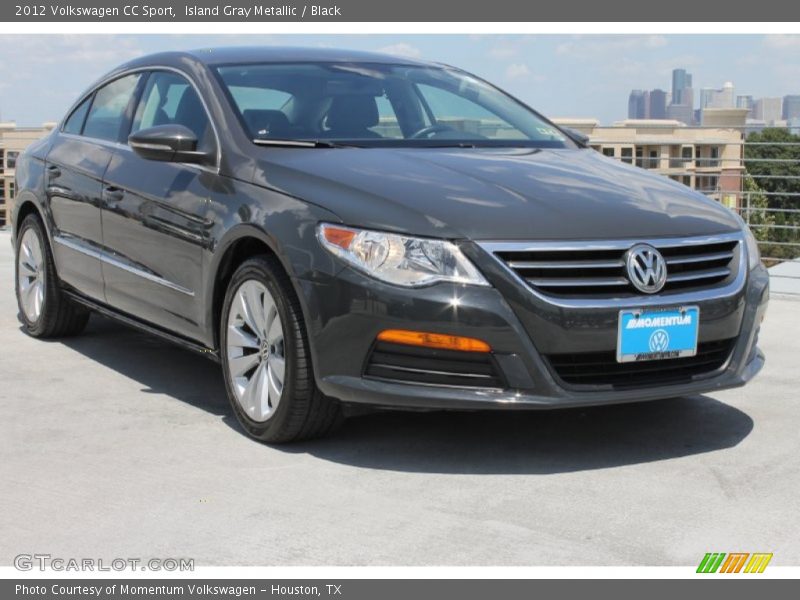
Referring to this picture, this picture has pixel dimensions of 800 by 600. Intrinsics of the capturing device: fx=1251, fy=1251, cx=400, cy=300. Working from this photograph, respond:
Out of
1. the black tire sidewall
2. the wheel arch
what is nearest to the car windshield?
the wheel arch

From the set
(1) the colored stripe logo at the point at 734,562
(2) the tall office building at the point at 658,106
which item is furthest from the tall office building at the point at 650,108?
(1) the colored stripe logo at the point at 734,562

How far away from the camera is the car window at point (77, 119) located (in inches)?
276

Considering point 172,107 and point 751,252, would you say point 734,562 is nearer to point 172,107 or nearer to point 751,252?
point 751,252

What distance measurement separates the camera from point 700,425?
5.32 meters

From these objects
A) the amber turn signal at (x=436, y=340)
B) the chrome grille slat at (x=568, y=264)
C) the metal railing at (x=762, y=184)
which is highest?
the chrome grille slat at (x=568, y=264)

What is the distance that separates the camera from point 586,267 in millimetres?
4461

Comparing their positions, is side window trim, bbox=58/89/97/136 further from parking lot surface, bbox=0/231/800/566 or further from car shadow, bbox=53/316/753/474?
car shadow, bbox=53/316/753/474

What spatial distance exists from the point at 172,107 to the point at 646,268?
8.38ft

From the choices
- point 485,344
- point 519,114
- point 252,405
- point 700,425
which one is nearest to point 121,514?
point 252,405

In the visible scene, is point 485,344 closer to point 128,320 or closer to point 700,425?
point 700,425

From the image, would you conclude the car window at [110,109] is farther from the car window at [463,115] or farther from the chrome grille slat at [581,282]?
the chrome grille slat at [581,282]

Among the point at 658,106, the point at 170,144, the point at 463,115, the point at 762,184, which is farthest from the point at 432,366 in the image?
the point at 658,106

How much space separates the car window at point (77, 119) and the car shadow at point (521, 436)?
180cm

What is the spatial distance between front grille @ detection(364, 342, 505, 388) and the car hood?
0.42 meters
